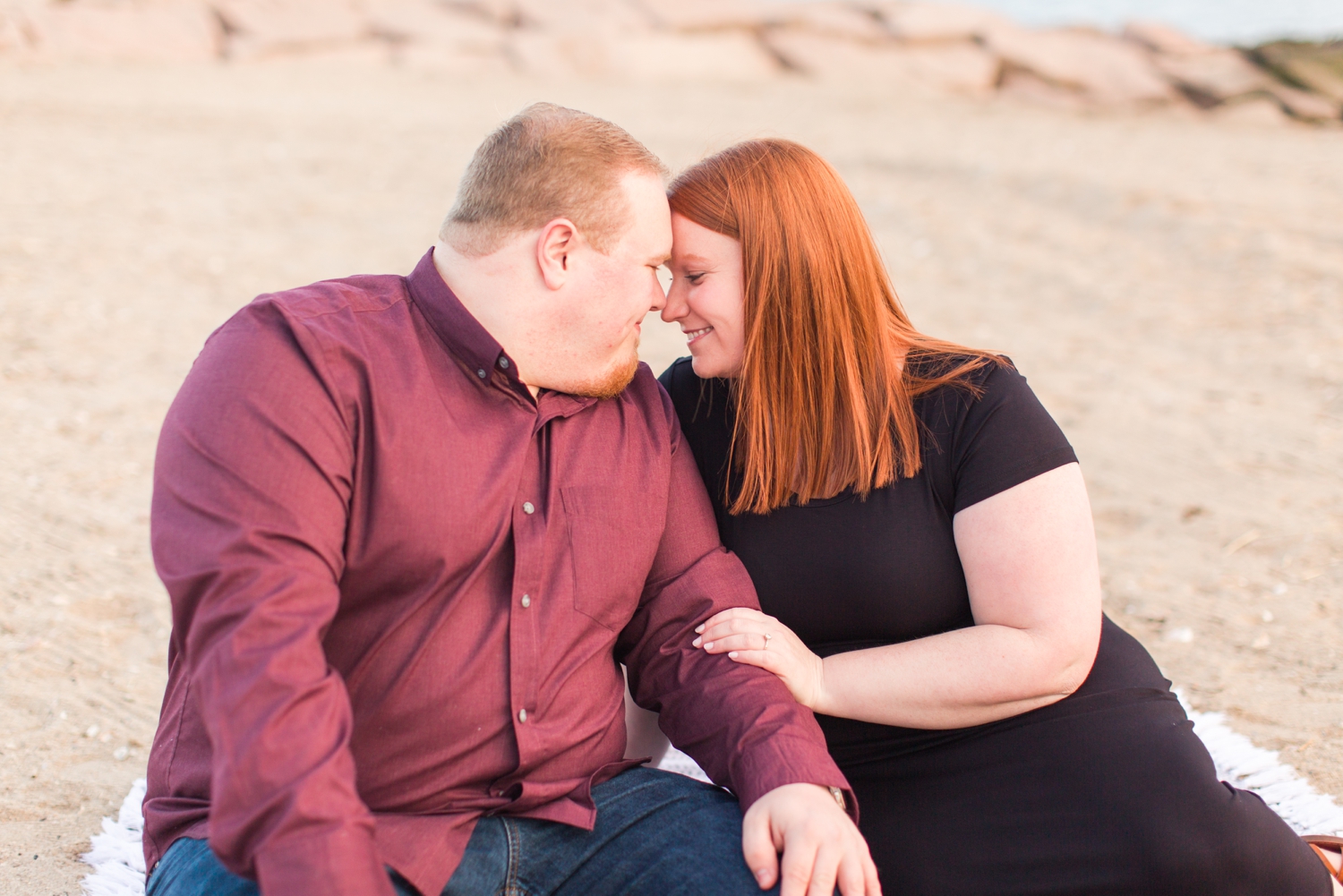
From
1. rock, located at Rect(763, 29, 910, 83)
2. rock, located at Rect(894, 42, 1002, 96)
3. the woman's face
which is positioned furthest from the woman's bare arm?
rock, located at Rect(894, 42, 1002, 96)

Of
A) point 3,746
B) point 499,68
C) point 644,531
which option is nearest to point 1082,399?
point 644,531

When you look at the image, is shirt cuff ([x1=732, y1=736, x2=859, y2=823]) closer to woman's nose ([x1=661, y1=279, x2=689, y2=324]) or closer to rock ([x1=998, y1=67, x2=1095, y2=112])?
woman's nose ([x1=661, y1=279, x2=689, y2=324])

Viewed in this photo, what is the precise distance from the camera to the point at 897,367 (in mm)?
2496

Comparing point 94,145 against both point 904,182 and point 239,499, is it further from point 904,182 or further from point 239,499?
point 239,499

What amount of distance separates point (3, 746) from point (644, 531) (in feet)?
6.56

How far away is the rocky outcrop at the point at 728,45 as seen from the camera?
539 inches

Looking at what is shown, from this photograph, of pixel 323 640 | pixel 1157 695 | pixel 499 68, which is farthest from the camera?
pixel 499 68

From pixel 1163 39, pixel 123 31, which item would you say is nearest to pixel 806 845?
pixel 123 31

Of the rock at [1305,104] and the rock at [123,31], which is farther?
the rock at [1305,104]

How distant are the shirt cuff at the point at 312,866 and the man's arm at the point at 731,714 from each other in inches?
25.8

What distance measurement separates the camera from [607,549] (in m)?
2.18

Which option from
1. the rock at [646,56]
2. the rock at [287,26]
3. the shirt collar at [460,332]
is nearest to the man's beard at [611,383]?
the shirt collar at [460,332]

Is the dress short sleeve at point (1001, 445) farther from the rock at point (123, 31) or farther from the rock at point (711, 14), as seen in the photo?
the rock at point (711, 14)

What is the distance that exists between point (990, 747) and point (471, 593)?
1.09m
